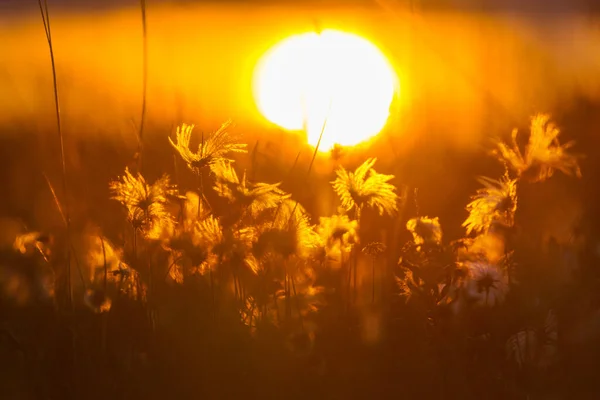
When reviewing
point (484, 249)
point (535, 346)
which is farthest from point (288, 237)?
point (535, 346)

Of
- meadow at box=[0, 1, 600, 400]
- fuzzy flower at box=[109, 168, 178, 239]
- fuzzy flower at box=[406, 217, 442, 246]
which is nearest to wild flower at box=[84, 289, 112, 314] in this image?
meadow at box=[0, 1, 600, 400]

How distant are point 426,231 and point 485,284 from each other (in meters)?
0.19

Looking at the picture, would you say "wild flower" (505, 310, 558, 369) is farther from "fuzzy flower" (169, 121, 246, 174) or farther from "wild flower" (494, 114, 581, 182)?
"fuzzy flower" (169, 121, 246, 174)

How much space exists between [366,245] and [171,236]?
1.69ft

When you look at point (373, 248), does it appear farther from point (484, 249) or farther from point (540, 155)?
point (540, 155)

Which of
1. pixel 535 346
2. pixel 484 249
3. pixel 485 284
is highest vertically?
pixel 484 249

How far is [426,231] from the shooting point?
7.02 feet

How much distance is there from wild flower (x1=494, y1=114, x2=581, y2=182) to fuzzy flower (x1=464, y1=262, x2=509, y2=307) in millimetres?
285

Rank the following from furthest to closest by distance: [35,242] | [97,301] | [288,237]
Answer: [35,242] < [97,301] < [288,237]

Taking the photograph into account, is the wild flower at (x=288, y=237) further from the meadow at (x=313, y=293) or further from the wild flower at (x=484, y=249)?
the wild flower at (x=484, y=249)

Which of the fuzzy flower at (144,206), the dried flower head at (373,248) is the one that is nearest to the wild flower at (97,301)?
the fuzzy flower at (144,206)

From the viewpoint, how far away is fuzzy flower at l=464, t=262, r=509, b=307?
2.09 meters

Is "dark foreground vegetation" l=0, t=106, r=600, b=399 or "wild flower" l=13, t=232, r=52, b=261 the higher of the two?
"wild flower" l=13, t=232, r=52, b=261

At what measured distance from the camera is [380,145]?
306 centimetres
